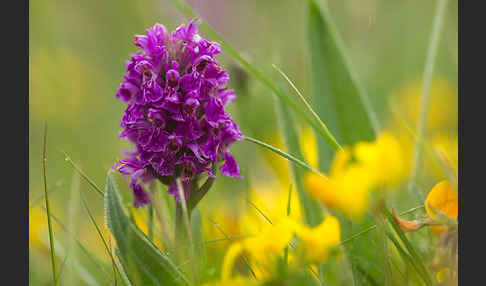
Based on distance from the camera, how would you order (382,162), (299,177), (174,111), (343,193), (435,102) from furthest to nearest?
(435,102), (299,177), (174,111), (382,162), (343,193)

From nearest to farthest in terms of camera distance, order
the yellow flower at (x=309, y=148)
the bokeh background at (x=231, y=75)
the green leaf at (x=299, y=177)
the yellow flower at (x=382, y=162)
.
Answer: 1. the yellow flower at (x=382, y=162)
2. the green leaf at (x=299, y=177)
3. the bokeh background at (x=231, y=75)
4. the yellow flower at (x=309, y=148)

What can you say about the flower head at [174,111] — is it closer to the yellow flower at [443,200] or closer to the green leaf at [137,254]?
the green leaf at [137,254]

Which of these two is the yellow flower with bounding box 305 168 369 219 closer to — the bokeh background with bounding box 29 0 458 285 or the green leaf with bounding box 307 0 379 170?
the green leaf with bounding box 307 0 379 170

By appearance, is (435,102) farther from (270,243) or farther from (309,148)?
(270,243)

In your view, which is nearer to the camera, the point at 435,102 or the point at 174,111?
the point at 174,111

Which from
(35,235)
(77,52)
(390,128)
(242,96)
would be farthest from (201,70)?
(77,52)

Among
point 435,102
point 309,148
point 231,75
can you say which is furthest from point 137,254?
point 435,102

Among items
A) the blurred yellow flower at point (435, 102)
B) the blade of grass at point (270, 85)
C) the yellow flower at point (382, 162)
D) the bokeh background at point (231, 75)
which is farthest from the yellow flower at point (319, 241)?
the blurred yellow flower at point (435, 102)

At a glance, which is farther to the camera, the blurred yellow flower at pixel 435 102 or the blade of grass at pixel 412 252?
the blurred yellow flower at pixel 435 102
